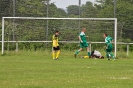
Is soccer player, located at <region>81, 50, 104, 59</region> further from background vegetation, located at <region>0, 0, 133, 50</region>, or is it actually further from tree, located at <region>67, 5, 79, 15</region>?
tree, located at <region>67, 5, 79, 15</region>

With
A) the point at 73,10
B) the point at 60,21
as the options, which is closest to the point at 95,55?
the point at 60,21

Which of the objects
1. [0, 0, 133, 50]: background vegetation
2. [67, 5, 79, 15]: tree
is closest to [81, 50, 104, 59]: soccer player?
[0, 0, 133, 50]: background vegetation

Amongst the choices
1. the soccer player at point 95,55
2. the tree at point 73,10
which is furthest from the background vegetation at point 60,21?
the soccer player at point 95,55

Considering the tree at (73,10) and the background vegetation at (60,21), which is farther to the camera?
the tree at (73,10)

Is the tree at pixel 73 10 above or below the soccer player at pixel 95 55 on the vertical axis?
above

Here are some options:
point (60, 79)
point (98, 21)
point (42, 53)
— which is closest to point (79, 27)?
point (98, 21)

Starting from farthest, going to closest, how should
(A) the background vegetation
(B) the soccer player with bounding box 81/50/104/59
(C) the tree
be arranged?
(C) the tree → (A) the background vegetation → (B) the soccer player with bounding box 81/50/104/59

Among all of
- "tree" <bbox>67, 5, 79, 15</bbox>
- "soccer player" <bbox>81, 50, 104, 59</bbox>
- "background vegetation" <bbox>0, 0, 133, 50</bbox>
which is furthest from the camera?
"tree" <bbox>67, 5, 79, 15</bbox>

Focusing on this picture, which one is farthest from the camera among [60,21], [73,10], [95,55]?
[73,10]

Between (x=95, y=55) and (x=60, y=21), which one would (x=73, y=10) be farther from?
(x=95, y=55)

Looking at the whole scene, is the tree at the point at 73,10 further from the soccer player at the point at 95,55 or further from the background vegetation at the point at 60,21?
the soccer player at the point at 95,55

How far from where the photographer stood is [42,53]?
32.9 metres

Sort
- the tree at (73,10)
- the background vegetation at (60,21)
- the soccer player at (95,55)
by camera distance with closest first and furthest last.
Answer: the soccer player at (95,55), the background vegetation at (60,21), the tree at (73,10)

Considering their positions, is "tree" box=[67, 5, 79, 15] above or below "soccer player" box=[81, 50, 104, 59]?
above
